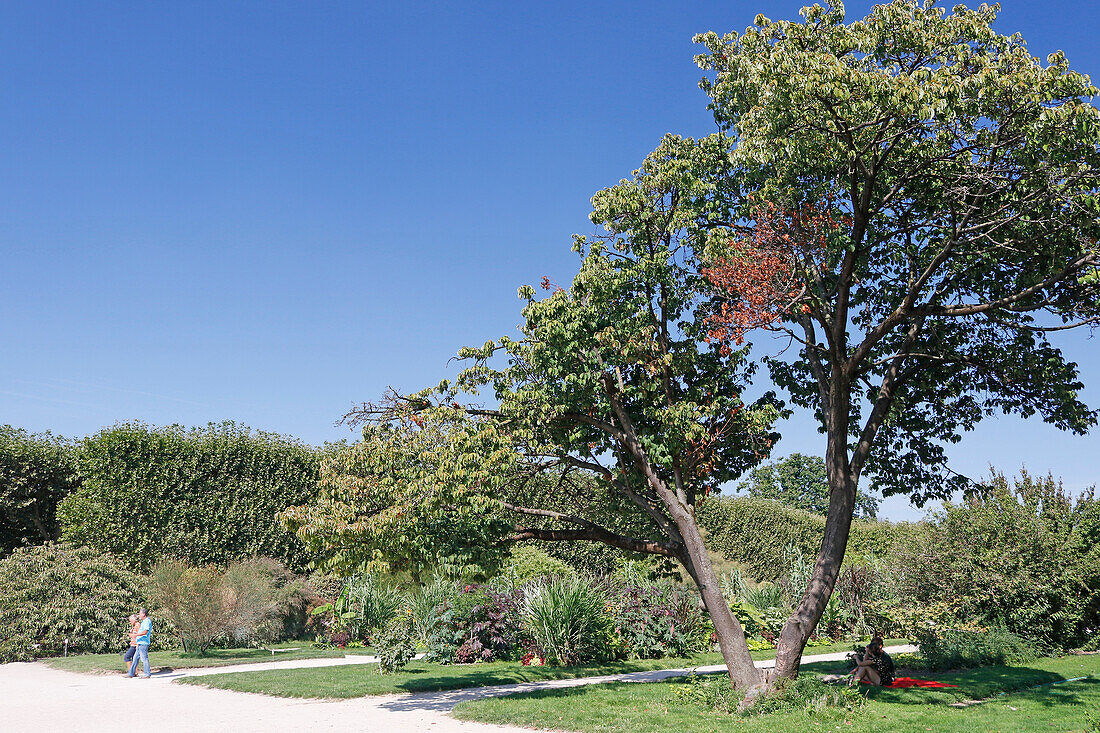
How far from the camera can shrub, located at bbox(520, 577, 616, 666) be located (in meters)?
15.7

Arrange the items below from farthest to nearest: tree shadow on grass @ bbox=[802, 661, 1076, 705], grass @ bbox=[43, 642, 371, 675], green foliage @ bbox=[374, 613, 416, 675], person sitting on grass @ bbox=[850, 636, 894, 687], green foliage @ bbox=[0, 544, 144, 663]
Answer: green foliage @ bbox=[0, 544, 144, 663] → grass @ bbox=[43, 642, 371, 675] → green foliage @ bbox=[374, 613, 416, 675] → person sitting on grass @ bbox=[850, 636, 894, 687] → tree shadow on grass @ bbox=[802, 661, 1076, 705]

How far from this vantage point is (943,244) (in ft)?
36.7

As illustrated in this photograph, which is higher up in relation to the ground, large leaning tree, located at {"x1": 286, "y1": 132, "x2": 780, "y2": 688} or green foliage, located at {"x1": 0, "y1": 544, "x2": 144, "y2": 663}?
large leaning tree, located at {"x1": 286, "y1": 132, "x2": 780, "y2": 688}

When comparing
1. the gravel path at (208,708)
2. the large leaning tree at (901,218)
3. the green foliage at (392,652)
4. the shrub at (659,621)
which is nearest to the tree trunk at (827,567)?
the large leaning tree at (901,218)

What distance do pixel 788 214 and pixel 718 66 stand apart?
270cm

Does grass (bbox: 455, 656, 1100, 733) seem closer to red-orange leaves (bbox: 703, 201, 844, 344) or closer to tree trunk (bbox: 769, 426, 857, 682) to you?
tree trunk (bbox: 769, 426, 857, 682)

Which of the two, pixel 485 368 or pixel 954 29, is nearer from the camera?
pixel 954 29

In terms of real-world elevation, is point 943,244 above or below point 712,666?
above

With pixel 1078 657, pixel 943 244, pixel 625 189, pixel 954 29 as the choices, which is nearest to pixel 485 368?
pixel 625 189

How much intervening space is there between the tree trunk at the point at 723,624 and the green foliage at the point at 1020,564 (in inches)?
276

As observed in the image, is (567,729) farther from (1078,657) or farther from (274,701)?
(1078,657)

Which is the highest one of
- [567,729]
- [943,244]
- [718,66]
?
[718,66]

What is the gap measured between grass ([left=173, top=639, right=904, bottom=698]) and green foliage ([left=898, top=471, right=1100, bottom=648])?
4.98 meters

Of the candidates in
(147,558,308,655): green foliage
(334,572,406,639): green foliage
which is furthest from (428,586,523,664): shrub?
(147,558,308,655): green foliage
